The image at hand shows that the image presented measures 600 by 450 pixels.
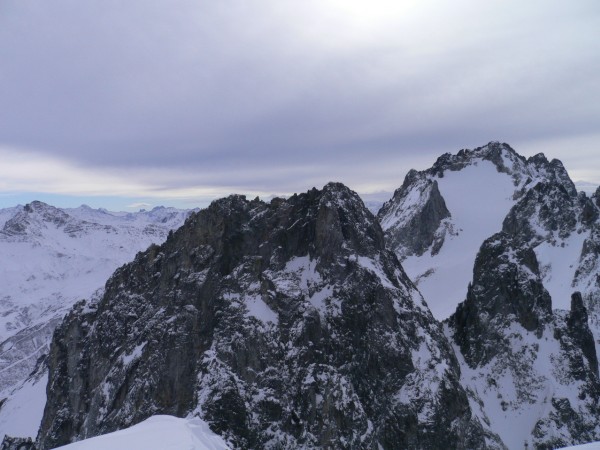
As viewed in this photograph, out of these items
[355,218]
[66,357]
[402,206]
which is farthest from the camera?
[402,206]

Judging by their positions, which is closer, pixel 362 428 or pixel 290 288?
pixel 362 428

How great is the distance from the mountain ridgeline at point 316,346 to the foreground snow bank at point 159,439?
2813 cm

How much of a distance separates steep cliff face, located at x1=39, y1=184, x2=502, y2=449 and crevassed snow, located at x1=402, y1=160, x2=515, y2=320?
3765cm

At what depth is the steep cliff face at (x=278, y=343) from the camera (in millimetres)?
51344

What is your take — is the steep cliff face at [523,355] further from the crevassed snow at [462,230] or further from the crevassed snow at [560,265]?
the crevassed snow at [462,230]

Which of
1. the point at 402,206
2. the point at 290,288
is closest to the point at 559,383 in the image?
the point at 290,288

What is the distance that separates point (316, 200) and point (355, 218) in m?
6.47

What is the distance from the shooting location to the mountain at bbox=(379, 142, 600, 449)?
5778 cm

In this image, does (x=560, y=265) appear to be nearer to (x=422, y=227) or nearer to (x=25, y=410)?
(x=422, y=227)

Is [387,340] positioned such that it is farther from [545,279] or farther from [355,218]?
[545,279]

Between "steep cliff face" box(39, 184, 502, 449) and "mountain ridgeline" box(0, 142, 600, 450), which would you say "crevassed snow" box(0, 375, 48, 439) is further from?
"steep cliff face" box(39, 184, 502, 449)

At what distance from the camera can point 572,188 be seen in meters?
142

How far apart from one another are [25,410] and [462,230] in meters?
134

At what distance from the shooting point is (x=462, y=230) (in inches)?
4956
